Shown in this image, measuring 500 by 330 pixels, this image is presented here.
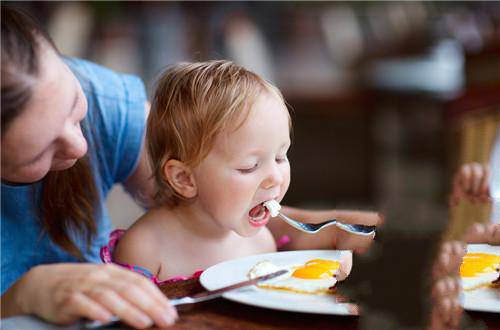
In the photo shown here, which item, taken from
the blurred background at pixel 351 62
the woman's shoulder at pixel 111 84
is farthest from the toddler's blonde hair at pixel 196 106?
the blurred background at pixel 351 62

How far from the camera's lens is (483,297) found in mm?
436

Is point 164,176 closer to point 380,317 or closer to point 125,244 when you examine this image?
point 125,244

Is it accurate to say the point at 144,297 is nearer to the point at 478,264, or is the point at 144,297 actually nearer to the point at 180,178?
the point at 180,178

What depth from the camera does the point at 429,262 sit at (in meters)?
0.45

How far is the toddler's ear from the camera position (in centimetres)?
46

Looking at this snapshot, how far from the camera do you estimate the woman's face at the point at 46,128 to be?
1.31 feet

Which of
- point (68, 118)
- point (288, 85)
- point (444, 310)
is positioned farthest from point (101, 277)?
point (288, 85)

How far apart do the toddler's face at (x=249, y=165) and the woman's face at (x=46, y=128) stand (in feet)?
0.27

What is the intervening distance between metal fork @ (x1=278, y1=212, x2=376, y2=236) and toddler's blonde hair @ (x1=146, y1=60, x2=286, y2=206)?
0.07m

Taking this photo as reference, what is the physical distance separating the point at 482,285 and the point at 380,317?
7 cm

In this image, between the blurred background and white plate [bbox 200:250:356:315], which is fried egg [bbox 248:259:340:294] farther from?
the blurred background

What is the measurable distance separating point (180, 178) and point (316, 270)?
0.35 ft

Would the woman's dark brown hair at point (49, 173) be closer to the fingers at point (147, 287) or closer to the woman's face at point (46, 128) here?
the woman's face at point (46, 128)

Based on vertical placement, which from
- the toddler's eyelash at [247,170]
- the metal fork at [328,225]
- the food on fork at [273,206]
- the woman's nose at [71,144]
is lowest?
the metal fork at [328,225]
